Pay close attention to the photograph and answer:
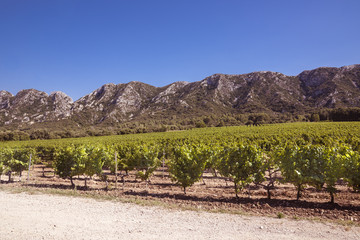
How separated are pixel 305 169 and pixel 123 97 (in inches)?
4749

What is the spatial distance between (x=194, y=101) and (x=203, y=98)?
5913 millimetres

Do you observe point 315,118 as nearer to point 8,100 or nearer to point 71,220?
point 71,220

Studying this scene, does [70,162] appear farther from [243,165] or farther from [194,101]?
[194,101]

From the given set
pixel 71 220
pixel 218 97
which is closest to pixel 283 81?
pixel 218 97

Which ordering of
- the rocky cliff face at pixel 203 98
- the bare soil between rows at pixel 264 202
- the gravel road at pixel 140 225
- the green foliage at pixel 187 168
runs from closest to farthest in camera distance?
the gravel road at pixel 140 225
the bare soil between rows at pixel 264 202
the green foliage at pixel 187 168
the rocky cliff face at pixel 203 98

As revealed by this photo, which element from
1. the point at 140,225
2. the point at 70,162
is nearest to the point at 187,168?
the point at 140,225

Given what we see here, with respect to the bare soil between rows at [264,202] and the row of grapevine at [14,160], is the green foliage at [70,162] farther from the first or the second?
the row of grapevine at [14,160]

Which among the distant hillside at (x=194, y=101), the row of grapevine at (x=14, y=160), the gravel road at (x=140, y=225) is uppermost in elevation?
the distant hillside at (x=194, y=101)

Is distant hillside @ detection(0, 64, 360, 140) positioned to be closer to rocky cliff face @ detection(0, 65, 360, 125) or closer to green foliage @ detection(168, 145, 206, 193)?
rocky cliff face @ detection(0, 65, 360, 125)

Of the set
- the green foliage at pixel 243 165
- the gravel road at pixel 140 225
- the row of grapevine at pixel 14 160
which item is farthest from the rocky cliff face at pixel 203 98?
the gravel road at pixel 140 225

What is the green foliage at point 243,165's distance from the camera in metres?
10.2

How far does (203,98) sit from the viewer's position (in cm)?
11838

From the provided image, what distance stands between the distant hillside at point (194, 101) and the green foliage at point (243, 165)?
7944cm

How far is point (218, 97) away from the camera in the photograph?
118 metres
